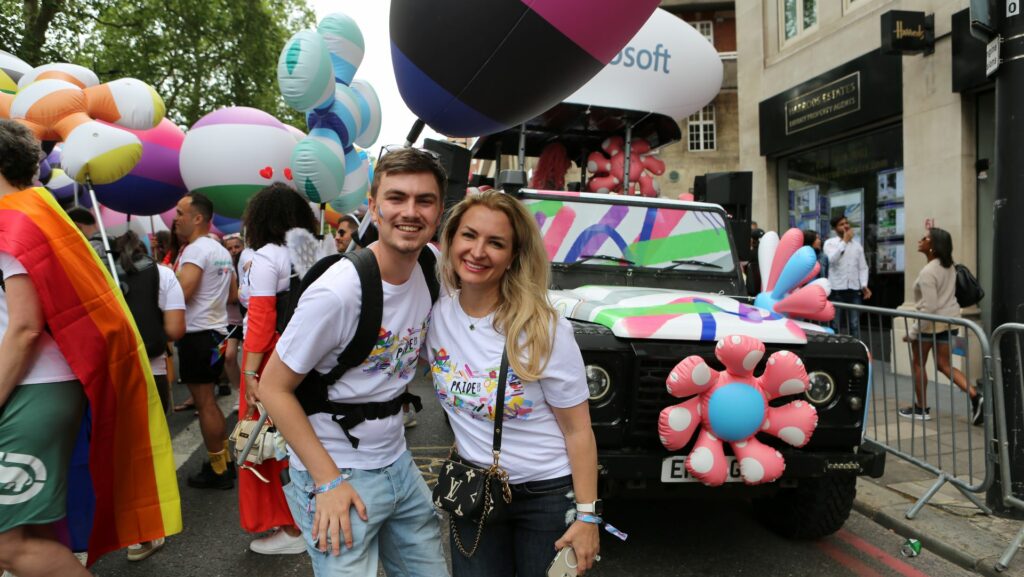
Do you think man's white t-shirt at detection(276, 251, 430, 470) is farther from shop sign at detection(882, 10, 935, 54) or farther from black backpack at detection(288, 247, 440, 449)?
shop sign at detection(882, 10, 935, 54)

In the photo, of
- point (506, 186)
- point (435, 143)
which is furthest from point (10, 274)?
point (506, 186)

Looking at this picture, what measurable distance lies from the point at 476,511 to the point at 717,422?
149 centimetres

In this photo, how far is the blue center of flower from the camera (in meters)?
2.98

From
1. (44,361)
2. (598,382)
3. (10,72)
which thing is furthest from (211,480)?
A: (10,72)

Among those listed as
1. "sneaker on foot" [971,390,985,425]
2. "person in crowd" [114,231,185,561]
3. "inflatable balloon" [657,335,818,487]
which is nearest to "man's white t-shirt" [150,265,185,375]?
"person in crowd" [114,231,185,561]

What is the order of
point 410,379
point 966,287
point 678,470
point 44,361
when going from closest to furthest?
point 410,379 → point 44,361 → point 678,470 → point 966,287

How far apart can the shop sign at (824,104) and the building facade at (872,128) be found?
0.02 metres

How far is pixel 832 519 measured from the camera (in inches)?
148

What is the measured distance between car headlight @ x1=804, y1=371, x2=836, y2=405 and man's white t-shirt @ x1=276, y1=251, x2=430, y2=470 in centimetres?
221

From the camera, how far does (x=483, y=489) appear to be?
1.88m

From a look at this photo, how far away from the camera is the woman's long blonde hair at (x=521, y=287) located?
184 cm

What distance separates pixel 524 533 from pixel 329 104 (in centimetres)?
492

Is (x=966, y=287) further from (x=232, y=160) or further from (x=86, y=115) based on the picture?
(x=86, y=115)

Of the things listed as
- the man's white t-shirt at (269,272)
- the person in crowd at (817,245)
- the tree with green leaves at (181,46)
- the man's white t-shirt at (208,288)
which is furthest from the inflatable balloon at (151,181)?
the tree with green leaves at (181,46)
